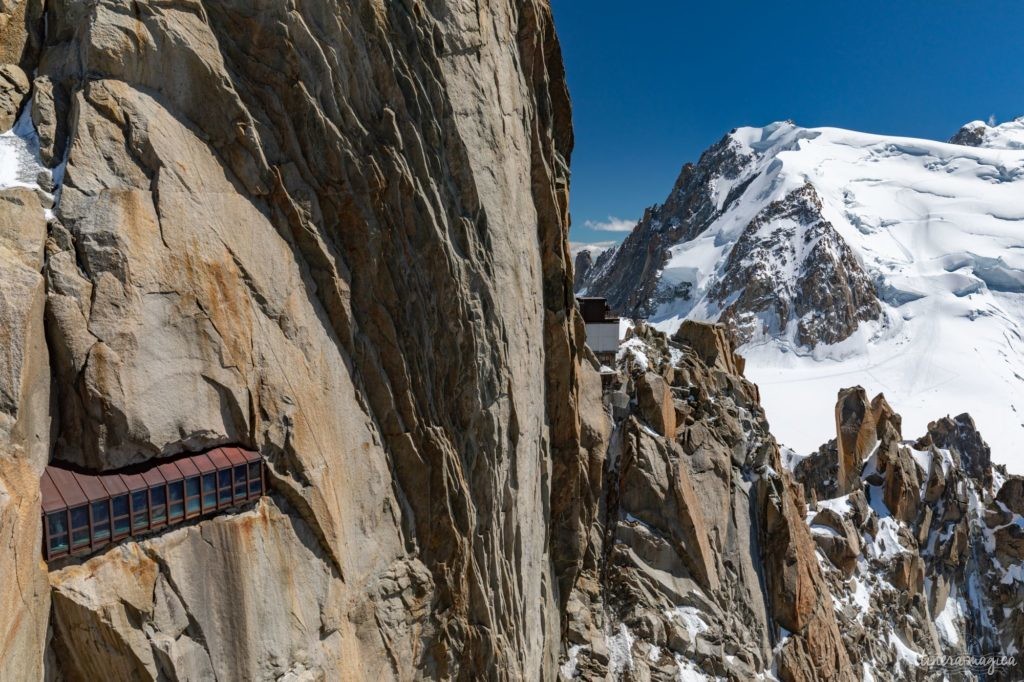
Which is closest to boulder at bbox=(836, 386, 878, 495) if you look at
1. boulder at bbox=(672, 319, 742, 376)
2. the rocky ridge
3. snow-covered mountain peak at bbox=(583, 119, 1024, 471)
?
the rocky ridge

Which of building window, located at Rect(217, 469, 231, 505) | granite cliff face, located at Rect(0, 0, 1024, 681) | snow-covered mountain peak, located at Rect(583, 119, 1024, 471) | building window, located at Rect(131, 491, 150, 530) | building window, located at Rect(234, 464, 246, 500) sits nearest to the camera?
granite cliff face, located at Rect(0, 0, 1024, 681)

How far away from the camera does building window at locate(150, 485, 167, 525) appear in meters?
11.6

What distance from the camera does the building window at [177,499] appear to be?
11875 mm

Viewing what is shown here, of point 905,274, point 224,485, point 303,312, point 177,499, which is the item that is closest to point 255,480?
point 224,485

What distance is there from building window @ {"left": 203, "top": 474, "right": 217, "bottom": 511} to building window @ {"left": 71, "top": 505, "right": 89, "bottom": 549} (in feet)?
6.30

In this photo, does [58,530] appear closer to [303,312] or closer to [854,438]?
[303,312]

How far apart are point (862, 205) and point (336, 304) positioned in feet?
465

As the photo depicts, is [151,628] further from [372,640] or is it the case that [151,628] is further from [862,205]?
[862,205]

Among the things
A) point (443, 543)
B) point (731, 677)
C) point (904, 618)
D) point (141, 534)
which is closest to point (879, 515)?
point (904, 618)

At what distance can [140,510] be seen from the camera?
11461 mm

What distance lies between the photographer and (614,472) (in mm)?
28891

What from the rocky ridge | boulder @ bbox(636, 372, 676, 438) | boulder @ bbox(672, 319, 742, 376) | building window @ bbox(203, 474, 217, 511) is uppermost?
boulder @ bbox(672, 319, 742, 376)

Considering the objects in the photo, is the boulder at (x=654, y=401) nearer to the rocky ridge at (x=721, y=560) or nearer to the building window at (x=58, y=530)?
the rocky ridge at (x=721, y=560)

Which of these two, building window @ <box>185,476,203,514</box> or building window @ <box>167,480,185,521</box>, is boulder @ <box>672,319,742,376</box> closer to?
building window @ <box>185,476,203,514</box>
